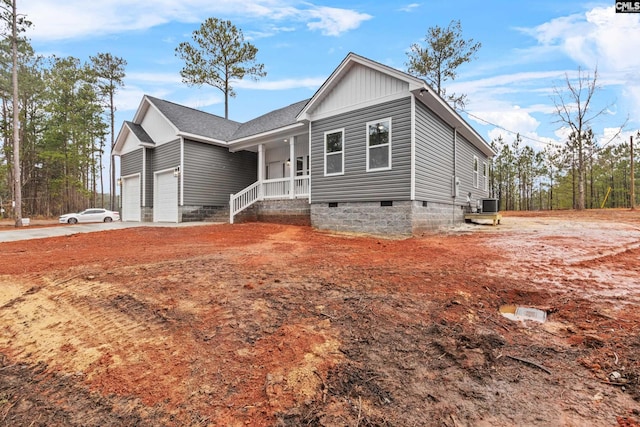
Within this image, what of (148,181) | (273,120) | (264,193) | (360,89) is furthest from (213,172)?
(360,89)

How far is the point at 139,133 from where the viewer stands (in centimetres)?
1553

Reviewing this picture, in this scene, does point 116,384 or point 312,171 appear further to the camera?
point 312,171

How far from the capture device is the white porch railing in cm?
1209

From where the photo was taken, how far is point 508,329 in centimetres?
258

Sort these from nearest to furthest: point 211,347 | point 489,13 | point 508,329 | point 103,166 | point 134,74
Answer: point 211,347, point 508,329, point 489,13, point 134,74, point 103,166

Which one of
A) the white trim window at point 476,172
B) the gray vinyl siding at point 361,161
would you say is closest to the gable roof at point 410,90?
the gray vinyl siding at point 361,161

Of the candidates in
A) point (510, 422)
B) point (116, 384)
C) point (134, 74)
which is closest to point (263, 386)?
point (116, 384)

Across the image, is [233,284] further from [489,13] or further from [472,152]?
[472,152]

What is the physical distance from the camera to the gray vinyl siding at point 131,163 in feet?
51.5

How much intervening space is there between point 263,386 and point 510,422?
4.64 ft

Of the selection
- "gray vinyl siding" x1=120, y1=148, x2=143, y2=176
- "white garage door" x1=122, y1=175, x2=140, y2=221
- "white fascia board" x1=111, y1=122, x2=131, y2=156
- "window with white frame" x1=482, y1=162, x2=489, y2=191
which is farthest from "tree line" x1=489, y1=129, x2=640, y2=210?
"white fascia board" x1=111, y1=122, x2=131, y2=156

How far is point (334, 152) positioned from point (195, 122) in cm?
925

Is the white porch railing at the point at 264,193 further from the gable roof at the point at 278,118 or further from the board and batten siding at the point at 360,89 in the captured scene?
the board and batten siding at the point at 360,89

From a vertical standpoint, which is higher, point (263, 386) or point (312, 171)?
point (312, 171)
